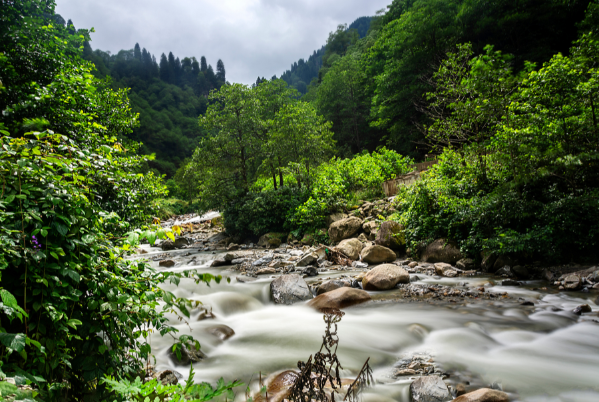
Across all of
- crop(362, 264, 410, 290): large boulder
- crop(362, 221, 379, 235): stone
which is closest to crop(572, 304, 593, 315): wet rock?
crop(362, 264, 410, 290): large boulder

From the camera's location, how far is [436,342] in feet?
15.2

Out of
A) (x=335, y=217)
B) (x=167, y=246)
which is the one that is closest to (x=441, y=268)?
(x=335, y=217)

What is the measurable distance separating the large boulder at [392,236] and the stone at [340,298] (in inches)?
155

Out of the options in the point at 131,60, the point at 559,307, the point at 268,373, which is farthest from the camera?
the point at 131,60

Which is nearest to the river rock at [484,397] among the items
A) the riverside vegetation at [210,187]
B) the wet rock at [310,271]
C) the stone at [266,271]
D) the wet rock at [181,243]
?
the riverside vegetation at [210,187]

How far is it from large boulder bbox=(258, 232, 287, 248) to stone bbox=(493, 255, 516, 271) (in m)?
9.32

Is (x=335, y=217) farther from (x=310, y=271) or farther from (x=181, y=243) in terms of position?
(x=181, y=243)

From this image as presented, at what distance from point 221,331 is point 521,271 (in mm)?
A: 7021

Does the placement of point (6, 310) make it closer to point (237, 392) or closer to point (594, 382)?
point (237, 392)

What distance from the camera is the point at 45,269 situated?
1.81 metres

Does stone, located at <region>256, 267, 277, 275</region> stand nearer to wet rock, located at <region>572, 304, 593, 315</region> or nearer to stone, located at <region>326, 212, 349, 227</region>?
stone, located at <region>326, 212, 349, 227</region>

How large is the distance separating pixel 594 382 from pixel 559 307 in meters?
2.30

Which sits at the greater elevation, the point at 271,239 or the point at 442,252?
the point at 271,239

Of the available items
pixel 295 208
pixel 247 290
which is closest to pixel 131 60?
pixel 295 208
